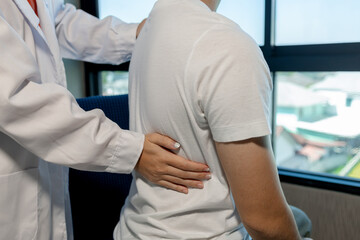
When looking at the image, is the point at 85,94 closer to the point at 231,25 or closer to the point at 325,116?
the point at 325,116

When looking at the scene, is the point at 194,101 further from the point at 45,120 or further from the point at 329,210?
the point at 329,210

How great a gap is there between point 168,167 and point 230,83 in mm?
257

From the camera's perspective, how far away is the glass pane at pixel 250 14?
1730 mm

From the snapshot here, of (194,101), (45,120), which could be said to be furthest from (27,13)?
(194,101)

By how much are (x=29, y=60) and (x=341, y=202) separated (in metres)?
1.39

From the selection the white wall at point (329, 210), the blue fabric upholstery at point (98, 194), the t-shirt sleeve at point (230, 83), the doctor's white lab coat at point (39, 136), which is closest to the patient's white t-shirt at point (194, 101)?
the t-shirt sleeve at point (230, 83)

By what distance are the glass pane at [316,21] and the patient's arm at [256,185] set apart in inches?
44.2

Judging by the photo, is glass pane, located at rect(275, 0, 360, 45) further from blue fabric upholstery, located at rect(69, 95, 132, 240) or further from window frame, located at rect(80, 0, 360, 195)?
blue fabric upholstery, located at rect(69, 95, 132, 240)

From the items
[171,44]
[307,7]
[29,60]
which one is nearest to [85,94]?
[307,7]

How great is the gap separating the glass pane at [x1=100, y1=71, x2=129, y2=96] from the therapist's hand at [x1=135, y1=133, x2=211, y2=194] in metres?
1.59

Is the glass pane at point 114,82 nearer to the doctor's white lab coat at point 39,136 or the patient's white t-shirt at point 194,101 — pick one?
the doctor's white lab coat at point 39,136

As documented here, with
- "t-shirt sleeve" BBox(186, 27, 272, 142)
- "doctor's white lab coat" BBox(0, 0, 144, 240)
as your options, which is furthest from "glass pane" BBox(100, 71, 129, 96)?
"t-shirt sleeve" BBox(186, 27, 272, 142)

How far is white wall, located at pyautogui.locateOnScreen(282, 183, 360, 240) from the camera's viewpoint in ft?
4.91

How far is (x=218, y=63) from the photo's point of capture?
0.62 m
